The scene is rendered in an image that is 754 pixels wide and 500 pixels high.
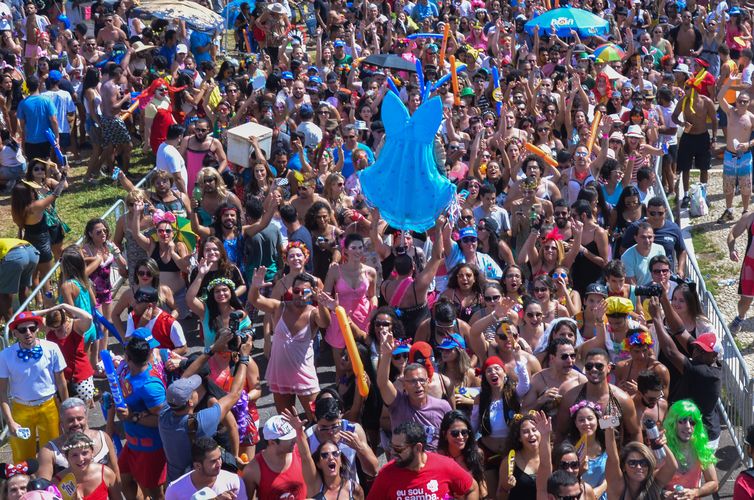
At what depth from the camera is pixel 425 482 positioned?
6.83m

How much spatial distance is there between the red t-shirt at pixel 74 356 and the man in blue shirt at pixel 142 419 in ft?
4.02

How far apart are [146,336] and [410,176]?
2866 mm

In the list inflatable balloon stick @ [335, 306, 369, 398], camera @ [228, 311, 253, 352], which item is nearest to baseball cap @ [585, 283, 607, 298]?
inflatable balloon stick @ [335, 306, 369, 398]

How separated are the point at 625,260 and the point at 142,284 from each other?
4.00 meters

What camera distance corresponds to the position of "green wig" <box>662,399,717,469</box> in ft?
24.9

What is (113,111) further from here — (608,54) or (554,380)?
(554,380)

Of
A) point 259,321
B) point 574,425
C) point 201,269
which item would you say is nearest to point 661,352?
point 574,425

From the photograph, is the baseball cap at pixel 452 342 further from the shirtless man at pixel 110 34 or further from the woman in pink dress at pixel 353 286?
the shirtless man at pixel 110 34

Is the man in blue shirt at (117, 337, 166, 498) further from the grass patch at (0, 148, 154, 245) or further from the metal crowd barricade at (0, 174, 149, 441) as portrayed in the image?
the grass patch at (0, 148, 154, 245)

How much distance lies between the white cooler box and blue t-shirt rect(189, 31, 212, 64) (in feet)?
21.2

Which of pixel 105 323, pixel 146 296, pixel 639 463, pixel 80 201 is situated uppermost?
pixel 639 463

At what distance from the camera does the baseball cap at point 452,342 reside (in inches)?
329

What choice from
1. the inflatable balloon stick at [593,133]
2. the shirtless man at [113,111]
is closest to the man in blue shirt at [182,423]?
the inflatable balloon stick at [593,133]

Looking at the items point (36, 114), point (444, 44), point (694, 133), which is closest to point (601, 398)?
point (694, 133)
